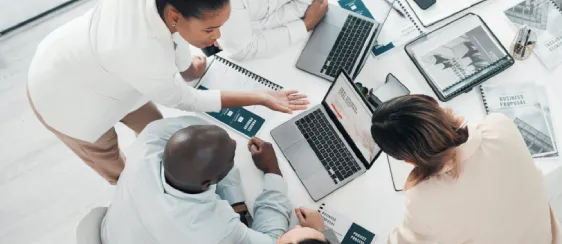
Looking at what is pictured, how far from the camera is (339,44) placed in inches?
82.4

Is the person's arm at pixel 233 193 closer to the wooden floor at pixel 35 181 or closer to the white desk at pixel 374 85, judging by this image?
the white desk at pixel 374 85

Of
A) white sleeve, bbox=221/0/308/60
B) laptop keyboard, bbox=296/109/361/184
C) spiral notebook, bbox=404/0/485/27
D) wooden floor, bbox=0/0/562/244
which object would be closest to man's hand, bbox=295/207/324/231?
laptop keyboard, bbox=296/109/361/184

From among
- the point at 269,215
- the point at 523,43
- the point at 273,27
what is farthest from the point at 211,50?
the point at 523,43

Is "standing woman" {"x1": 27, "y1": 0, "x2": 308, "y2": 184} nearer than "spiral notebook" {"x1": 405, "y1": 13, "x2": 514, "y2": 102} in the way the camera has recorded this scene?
Yes

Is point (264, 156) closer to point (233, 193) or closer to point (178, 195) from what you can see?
point (233, 193)

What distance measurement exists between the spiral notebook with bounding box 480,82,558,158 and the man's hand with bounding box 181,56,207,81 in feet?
3.35

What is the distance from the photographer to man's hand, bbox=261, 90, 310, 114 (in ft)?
6.41

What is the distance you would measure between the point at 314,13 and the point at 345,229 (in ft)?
2.67

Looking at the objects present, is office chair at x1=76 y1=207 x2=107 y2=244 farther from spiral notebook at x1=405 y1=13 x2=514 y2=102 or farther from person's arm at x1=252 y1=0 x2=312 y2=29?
spiral notebook at x1=405 y1=13 x2=514 y2=102

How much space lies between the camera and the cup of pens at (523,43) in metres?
1.97

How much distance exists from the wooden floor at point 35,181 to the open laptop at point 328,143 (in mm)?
1059

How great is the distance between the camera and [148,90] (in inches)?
65.4

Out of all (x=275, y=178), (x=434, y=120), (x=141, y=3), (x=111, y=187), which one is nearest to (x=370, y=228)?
(x=275, y=178)

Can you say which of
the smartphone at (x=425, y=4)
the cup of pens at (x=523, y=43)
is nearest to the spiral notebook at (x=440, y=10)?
the smartphone at (x=425, y=4)
